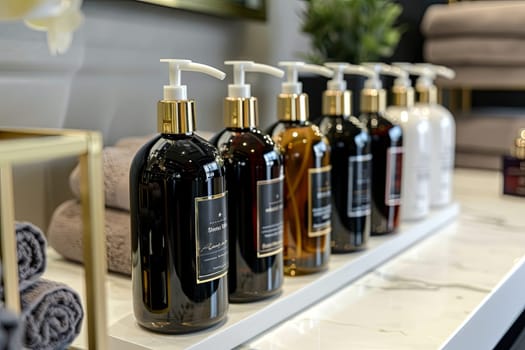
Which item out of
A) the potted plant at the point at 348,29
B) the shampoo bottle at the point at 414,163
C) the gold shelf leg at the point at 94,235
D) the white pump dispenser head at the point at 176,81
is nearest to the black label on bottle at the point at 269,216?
the white pump dispenser head at the point at 176,81

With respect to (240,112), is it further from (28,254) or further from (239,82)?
(28,254)

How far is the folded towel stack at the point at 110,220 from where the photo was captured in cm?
70

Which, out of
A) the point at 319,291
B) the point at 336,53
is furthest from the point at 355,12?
the point at 319,291

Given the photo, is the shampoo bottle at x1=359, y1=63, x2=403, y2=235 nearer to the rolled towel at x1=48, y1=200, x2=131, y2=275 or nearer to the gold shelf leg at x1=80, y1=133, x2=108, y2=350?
the rolled towel at x1=48, y1=200, x2=131, y2=275

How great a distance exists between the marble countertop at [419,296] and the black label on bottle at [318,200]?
0.08 m

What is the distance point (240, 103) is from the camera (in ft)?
1.98

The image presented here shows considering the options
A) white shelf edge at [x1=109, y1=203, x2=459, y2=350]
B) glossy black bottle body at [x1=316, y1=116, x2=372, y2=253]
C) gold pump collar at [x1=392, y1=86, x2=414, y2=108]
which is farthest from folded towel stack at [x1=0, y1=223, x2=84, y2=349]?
gold pump collar at [x1=392, y1=86, x2=414, y2=108]

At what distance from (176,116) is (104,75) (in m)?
0.33

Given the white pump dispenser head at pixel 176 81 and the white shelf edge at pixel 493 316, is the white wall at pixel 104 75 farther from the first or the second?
the white shelf edge at pixel 493 316

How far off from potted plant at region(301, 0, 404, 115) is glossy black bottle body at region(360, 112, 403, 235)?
21cm

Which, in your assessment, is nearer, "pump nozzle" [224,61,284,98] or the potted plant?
"pump nozzle" [224,61,284,98]

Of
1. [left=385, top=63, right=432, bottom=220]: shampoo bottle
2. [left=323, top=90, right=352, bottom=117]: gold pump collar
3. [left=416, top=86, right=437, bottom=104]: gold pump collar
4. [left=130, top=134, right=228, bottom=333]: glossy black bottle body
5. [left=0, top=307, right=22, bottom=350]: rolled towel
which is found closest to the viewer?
[left=0, top=307, right=22, bottom=350]: rolled towel

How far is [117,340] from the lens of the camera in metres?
0.54

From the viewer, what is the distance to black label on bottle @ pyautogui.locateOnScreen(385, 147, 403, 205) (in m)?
0.85
